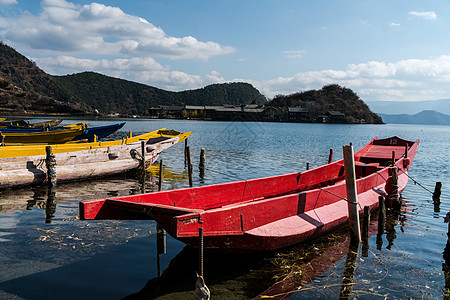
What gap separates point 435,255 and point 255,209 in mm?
5786

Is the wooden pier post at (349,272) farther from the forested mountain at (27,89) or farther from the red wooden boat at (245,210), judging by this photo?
the forested mountain at (27,89)

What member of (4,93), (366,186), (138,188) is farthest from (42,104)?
(366,186)

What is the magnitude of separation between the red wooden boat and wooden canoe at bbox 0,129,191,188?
9.68m

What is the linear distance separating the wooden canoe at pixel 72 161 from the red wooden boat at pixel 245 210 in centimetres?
968

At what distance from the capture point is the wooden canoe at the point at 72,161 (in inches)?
544

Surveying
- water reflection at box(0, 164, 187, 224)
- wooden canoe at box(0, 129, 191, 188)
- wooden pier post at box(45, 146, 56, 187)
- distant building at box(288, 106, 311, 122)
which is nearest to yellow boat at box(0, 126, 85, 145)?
wooden canoe at box(0, 129, 191, 188)

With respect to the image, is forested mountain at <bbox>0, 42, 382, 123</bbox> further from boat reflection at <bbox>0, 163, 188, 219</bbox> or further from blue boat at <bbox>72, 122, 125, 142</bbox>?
boat reflection at <bbox>0, 163, 188, 219</bbox>

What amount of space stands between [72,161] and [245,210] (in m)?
11.9

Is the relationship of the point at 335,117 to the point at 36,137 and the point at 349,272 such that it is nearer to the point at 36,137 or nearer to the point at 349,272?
the point at 36,137

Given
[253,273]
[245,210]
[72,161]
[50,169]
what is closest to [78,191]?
[50,169]

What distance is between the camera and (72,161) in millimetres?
15836

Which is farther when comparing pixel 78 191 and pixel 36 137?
pixel 36 137

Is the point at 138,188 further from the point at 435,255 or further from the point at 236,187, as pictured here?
the point at 435,255

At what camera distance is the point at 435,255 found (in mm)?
9047
